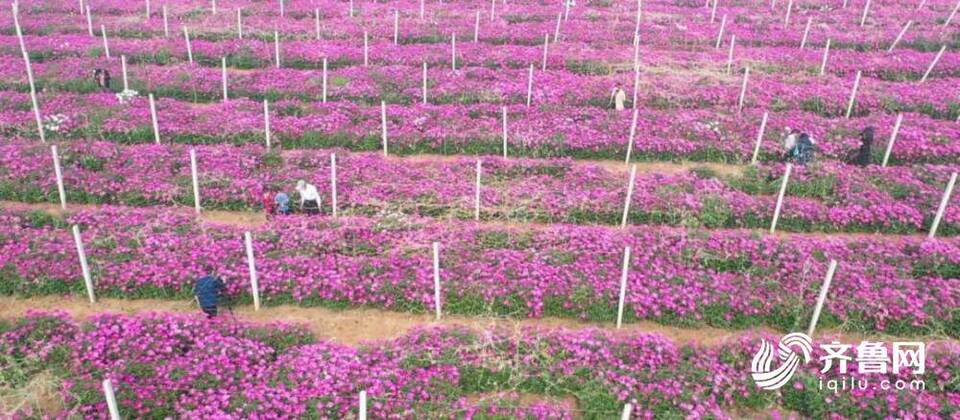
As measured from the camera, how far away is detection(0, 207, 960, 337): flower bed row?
10844mm

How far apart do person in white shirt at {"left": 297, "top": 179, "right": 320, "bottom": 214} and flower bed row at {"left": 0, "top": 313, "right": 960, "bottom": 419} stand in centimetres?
376

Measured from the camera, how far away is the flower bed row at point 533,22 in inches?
976

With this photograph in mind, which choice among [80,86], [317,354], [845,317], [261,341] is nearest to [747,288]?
[845,317]

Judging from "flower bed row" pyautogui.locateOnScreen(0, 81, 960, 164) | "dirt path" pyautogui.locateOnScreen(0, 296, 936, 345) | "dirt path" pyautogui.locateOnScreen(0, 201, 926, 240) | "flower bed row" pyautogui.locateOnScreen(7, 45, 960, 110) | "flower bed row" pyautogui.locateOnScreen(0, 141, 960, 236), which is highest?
"flower bed row" pyautogui.locateOnScreen(7, 45, 960, 110)

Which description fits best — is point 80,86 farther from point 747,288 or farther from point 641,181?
point 747,288

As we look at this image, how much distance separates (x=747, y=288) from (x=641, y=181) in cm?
413

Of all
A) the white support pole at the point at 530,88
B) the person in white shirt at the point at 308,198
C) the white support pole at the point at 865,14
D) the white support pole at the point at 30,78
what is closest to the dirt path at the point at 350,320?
the person in white shirt at the point at 308,198

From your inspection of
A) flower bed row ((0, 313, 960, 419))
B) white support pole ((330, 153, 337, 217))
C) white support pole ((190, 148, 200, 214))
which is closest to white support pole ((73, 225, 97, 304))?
flower bed row ((0, 313, 960, 419))

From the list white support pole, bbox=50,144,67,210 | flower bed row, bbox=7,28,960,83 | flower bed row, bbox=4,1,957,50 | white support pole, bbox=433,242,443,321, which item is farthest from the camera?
flower bed row, bbox=4,1,957,50

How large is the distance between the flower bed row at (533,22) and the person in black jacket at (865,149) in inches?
383

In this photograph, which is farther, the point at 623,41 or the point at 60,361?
the point at 623,41

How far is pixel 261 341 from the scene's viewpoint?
32.4 ft

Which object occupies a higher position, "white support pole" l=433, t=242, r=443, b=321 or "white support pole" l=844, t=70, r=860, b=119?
"white support pole" l=844, t=70, r=860, b=119

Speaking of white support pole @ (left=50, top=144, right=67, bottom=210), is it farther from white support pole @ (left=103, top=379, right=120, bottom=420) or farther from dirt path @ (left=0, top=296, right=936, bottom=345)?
white support pole @ (left=103, top=379, right=120, bottom=420)
